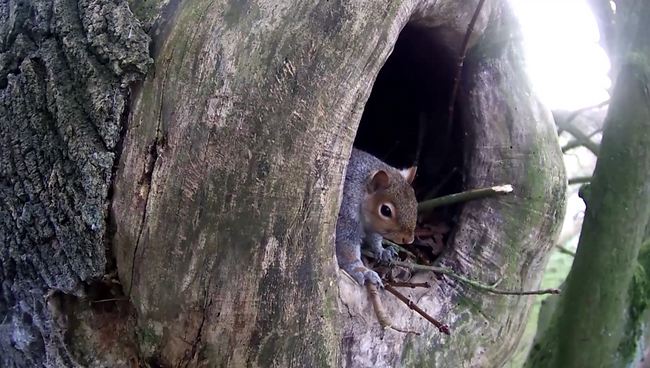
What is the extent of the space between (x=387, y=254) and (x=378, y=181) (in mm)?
309

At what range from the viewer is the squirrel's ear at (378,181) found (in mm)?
2124

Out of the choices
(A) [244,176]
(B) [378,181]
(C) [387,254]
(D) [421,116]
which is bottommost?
(C) [387,254]

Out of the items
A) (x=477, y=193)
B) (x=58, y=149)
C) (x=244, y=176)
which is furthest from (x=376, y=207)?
(x=58, y=149)

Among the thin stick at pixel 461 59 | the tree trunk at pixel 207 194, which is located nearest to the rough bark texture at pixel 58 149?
the tree trunk at pixel 207 194

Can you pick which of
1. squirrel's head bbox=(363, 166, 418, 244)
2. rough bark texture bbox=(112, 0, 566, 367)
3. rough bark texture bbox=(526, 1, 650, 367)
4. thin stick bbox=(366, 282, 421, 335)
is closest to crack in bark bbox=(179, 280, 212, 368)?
rough bark texture bbox=(112, 0, 566, 367)

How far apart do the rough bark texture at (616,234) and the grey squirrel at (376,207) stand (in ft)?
2.83

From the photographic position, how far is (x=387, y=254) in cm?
203

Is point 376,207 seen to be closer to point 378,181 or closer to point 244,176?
point 378,181

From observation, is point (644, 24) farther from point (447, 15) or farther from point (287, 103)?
point (287, 103)

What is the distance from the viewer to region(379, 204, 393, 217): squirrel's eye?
2145 millimetres

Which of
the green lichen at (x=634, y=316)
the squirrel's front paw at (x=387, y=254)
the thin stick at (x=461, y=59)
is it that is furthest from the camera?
the green lichen at (x=634, y=316)

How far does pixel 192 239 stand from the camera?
126 cm

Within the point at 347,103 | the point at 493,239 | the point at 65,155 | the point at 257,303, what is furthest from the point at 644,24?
the point at 65,155

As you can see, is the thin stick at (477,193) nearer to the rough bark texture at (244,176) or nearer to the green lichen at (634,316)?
the rough bark texture at (244,176)
